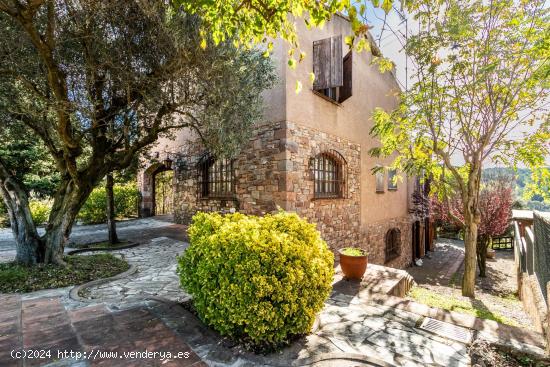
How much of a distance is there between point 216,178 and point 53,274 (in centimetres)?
495

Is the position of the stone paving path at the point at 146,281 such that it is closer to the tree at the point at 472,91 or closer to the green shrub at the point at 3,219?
the tree at the point at 472,91

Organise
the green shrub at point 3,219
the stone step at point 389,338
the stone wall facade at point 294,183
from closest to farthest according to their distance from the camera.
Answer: the stone step at point 389,338, the stone wall facade at point 294,183, the green shrub at point 3,219

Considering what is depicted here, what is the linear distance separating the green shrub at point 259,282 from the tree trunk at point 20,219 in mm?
3796

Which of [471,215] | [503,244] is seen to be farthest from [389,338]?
[503,244]

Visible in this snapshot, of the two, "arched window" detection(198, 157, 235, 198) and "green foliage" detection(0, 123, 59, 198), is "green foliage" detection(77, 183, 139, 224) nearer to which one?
"green foliage" detection(0, 123, 59, 198)

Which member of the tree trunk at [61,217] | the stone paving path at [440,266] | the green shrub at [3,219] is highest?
the tree trunk at [61,217]

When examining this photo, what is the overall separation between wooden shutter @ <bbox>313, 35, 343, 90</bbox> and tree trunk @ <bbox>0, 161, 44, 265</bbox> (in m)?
6.73

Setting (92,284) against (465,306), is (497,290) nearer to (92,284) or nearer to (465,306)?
(465,306)

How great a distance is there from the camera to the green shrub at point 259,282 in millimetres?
2502

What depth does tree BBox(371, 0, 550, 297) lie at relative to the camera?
5.00 metres

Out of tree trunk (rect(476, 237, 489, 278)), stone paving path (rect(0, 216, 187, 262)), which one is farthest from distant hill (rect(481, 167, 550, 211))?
stone paving path (rect(0, 216, 187, 262))

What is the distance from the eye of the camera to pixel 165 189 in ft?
48.8

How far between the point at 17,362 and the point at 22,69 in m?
4.43

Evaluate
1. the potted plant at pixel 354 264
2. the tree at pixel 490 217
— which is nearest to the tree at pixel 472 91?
the potted plant at pixel 354 264
